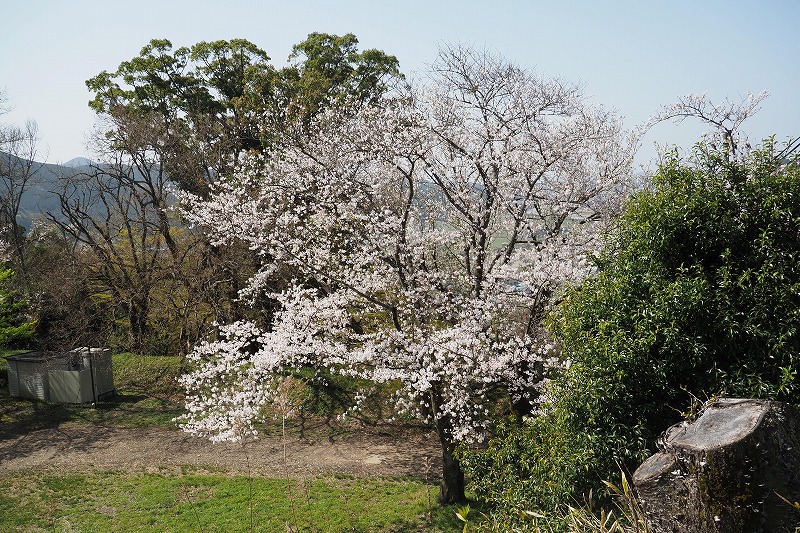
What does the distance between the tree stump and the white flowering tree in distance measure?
4922mm

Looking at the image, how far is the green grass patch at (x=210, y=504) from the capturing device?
8766 mm

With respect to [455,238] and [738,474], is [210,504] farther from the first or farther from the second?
[738,474]

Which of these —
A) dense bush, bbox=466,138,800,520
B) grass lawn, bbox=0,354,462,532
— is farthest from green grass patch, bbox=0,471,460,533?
dense bush, bbox=466,138,800,520

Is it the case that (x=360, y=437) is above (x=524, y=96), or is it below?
below

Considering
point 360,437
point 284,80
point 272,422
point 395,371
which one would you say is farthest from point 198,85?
point 395,371

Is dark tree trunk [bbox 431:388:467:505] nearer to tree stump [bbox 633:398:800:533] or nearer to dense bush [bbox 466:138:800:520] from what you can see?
dense bush [bbox 466:138:800:520]

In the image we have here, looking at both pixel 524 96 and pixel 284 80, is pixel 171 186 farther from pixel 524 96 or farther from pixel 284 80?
pixel 524 96

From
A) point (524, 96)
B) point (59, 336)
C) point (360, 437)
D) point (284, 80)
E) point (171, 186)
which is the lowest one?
point (360, 437)

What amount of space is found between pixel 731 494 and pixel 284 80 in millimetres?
19384

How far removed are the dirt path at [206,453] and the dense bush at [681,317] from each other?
643cm

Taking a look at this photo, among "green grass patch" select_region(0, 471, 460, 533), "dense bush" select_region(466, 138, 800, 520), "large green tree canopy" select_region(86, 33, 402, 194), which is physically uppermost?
"large green tree canopy" select_region(86, 33, 402, 194)

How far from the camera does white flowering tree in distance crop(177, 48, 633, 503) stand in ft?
29.2

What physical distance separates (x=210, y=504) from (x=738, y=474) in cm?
907

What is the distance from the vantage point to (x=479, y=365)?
8.80m
